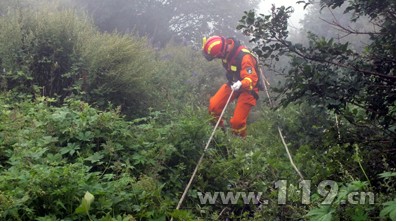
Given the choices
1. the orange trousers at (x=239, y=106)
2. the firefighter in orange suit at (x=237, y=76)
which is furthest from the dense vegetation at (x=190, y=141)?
the firefighter in orange suit at (x=237, y=76)

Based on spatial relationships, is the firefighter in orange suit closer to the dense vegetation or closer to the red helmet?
the red helmet

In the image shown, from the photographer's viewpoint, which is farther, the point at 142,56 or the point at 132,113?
the point at 142,56

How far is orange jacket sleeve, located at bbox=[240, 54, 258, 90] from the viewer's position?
27.2 feet

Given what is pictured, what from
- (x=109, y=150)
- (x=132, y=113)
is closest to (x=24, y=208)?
(x=109, y=150)

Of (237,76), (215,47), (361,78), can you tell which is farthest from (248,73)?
(361,78)

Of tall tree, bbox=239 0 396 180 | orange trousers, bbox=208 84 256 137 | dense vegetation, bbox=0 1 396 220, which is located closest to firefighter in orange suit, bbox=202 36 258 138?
orange trousers, bbox=208 84 256 137

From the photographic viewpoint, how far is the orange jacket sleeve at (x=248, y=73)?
8281 millimetres

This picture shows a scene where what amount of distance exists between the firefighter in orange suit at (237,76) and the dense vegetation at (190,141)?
429 mm

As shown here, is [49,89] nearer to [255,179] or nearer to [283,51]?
[255,179]

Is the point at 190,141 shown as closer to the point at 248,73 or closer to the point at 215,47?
the point at 248,73

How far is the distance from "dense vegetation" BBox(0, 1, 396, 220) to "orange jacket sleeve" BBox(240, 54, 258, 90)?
75cm

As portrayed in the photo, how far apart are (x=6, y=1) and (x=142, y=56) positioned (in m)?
5.01

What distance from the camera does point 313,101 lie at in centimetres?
382

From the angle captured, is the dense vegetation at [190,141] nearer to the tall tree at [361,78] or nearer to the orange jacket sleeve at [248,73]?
the tall tree at [361,78]
